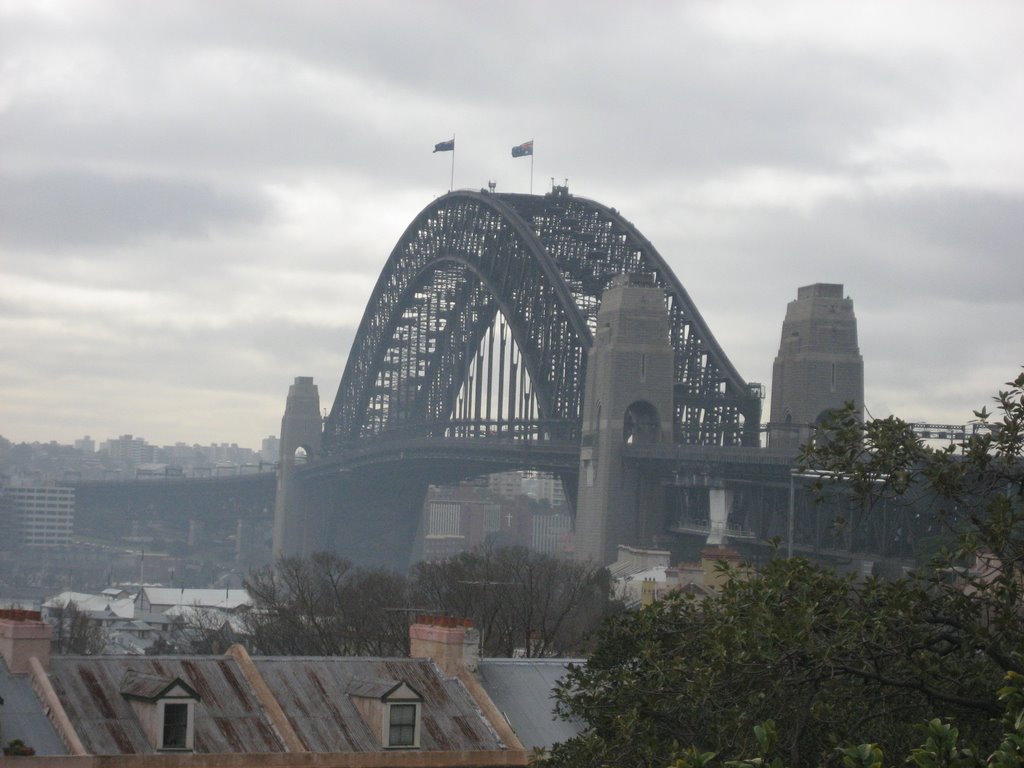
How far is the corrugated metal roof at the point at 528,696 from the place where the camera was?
33375 mm

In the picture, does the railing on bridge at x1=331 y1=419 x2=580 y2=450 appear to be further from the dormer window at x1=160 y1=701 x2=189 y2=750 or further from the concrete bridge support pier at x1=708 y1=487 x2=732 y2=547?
the dormer window at x1=160 y1=701 x2=189 y2=750

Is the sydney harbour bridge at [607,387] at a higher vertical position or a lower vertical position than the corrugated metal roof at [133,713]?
higher

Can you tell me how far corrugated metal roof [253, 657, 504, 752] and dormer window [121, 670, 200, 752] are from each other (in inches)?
80.5

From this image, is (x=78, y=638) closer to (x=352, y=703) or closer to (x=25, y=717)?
(x=352, y=703)

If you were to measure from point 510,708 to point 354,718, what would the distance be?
3192mm

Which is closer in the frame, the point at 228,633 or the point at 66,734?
the point at 66,734

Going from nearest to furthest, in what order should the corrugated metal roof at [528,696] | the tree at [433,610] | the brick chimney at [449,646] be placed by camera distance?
the corrugated metal roof at [528,696]
the brick chimney at [449,646]
the tree at [433,610]

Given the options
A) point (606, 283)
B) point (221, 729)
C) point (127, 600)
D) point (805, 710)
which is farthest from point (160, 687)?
point (127, 600)

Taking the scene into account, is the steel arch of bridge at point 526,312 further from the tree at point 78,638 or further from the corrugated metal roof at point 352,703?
the corrugated metal roof at point 352,703

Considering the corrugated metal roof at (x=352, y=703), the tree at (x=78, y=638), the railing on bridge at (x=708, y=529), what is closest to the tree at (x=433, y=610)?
the tree at (x=78, y=638)

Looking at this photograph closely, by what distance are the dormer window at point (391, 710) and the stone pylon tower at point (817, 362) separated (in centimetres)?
8814

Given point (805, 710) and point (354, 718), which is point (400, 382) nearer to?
point (354, 718)

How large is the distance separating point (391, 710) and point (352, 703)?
82 cm

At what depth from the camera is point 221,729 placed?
30.6 meters
